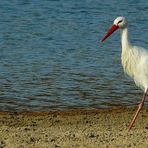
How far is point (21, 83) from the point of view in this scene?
1614 cm

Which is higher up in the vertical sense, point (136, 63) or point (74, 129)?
point (136, 63)

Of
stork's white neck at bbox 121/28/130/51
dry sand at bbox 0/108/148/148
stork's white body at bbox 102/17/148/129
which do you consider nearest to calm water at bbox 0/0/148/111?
dry sand at bbox 0/108/148/148

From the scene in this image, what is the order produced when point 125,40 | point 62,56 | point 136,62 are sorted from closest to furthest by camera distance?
point 136,62, point 125,40, point 62,56

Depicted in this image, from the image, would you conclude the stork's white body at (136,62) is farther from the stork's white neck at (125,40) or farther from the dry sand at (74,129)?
the dry sand at (74,129)

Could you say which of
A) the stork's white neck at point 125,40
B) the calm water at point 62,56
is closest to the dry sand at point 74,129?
the calm water at point 62,56

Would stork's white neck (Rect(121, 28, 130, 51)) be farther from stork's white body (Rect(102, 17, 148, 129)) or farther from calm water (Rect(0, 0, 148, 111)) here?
calm water (Rect(0, 0, 148, 111))

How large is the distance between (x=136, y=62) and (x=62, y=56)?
6.80m

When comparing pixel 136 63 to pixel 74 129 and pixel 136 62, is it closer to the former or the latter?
pixel 136 62

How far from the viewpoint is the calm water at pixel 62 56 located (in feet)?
49.7

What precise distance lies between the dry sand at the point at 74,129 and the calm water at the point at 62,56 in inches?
29.6

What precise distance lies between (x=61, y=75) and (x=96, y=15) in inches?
445

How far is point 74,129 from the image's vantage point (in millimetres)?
11883

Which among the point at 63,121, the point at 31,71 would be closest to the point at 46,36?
the point at 31,71

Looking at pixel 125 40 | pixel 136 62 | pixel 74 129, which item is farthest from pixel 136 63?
pixel 74 129
